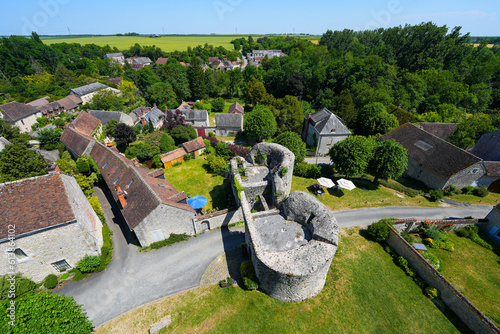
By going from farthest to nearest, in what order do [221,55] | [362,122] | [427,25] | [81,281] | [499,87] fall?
[221,55], [427,25], [499,87], [362,122], [81,281]

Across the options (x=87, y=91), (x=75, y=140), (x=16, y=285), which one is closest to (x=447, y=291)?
(x=16, y=285)

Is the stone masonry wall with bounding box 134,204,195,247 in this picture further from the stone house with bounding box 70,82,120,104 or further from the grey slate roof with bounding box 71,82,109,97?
the grey slate roof with bounding box 71,82,109,97

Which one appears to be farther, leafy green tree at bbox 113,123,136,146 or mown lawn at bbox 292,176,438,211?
leafy green tree at bbox 113,123,136,146

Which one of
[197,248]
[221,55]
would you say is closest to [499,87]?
[197,248]

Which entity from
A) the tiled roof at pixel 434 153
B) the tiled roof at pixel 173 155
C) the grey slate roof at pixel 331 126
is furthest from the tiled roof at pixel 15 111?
the tiled roof at pixel 434 153

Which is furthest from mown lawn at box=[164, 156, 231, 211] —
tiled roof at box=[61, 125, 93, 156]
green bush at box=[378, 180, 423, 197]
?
green bush at box=[378, 180, 423, 197]

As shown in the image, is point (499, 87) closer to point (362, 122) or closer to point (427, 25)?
point (427, 25)

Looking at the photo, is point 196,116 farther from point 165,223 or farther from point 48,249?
point 48,249
